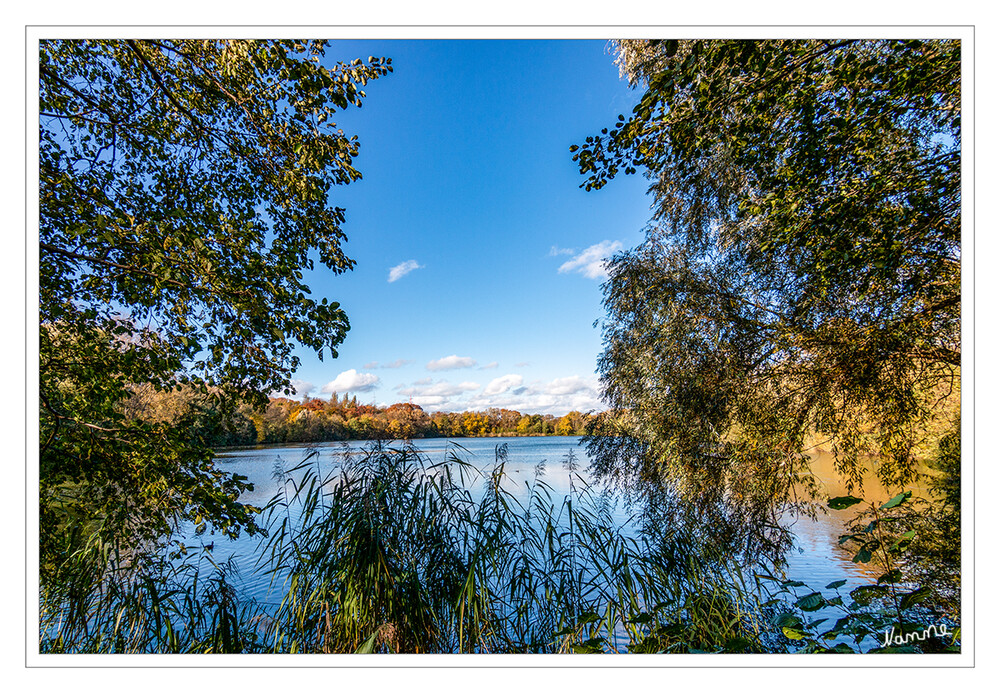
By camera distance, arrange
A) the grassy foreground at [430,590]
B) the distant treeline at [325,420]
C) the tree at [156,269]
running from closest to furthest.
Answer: the grassy foreground at [430,590] → the tree at [156,269] → the distant treeline at [325,420]

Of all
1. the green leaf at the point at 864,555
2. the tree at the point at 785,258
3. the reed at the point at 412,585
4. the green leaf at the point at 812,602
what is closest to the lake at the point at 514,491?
the reed at the point at 412,585

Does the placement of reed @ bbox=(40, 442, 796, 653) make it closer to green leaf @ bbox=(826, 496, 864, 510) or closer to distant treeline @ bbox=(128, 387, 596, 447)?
distant treeline @ bbox=(128, 387, 596, 447)

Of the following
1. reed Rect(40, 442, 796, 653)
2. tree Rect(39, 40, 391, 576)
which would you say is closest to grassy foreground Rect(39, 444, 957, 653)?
reed Rect(40, 442, 796, 653)

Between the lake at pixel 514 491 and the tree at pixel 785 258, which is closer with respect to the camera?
the tree at pixel 785 258

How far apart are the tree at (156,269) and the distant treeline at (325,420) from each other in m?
0.10

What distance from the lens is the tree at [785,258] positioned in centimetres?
187

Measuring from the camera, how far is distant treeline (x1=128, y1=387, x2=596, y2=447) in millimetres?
2053

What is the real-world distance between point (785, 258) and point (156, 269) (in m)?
3.54

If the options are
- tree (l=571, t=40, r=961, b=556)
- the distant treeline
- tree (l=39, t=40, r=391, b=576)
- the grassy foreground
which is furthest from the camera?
the distant treeline

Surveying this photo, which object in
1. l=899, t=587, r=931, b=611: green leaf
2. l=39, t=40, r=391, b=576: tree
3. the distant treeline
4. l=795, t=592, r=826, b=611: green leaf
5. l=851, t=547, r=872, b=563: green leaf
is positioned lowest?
l=795, t=592, r=826, b=611: green leaf

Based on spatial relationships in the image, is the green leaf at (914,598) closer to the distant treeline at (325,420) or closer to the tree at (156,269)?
the distant treeline at (325,420)

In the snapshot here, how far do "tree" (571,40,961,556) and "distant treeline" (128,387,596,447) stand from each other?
1065mm
